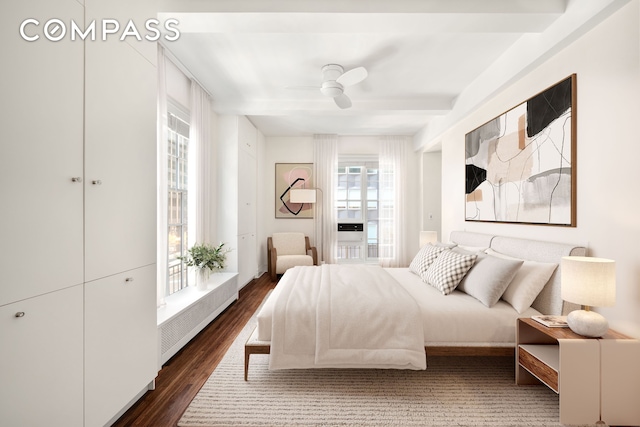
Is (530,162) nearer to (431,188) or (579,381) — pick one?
(579,381)

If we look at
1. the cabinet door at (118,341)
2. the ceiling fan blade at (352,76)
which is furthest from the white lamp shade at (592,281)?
the cabinet door at (118,341)

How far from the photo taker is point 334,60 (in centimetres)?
288

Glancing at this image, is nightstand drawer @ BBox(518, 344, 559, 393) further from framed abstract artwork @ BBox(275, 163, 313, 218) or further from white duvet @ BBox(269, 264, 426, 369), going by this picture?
framed abstract artwork @ BBox(275, 163, 313, 218)

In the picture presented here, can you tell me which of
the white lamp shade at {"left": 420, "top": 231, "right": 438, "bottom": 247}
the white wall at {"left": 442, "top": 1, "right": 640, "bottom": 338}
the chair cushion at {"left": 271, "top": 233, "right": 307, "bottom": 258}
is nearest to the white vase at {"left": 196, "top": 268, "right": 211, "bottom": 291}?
the chair cushion at {"left": 271, "top": 233, "right": 307, "bottom": 258}

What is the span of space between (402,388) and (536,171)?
2138 mm

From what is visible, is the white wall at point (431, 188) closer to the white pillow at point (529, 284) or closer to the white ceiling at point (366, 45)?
the white ceiling at point (366, 45)

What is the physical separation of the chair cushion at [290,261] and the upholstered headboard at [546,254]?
122 inches

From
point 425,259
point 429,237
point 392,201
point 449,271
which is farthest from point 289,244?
point 449,271

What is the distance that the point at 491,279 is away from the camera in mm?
2172

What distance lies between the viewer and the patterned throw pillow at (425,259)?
117 inches

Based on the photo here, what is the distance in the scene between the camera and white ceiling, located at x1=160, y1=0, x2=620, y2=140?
1.98 metres

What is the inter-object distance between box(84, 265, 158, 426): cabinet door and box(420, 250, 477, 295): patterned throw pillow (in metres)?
2.36

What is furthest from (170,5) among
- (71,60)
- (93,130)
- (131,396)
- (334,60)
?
(131,396)

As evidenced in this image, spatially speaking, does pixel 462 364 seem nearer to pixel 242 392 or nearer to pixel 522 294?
pixel 522 294
